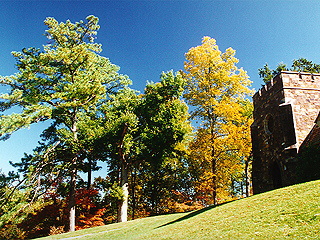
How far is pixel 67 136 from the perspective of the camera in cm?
1587

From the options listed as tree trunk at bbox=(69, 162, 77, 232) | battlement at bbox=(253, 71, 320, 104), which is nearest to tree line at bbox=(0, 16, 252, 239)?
tree trunk at bbox=(69, 162, 77, 232)

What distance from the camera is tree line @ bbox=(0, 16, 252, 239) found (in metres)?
14.7

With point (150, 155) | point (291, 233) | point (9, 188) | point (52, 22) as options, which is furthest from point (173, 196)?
point (291, 233)

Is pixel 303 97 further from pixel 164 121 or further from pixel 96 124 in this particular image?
pixel 96 124

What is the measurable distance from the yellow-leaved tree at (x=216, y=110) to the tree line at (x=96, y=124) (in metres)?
0.07

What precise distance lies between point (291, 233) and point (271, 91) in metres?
10.4

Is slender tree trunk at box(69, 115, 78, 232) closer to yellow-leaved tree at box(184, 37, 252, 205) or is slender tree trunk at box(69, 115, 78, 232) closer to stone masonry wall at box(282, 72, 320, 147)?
yellow-leaved tree at box(184, 37, 252, 205)

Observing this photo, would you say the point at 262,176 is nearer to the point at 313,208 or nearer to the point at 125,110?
the point at 313,208

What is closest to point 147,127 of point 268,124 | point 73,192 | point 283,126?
point 73,192

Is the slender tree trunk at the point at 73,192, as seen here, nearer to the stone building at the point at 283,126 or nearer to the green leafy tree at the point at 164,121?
the green leafy tree at the point at 164,121

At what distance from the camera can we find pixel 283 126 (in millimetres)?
11469

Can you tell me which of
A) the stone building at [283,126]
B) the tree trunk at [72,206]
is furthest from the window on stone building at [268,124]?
the tree trunk at [72,206]

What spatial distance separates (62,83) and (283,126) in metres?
14.4

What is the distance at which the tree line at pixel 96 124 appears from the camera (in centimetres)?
1471
